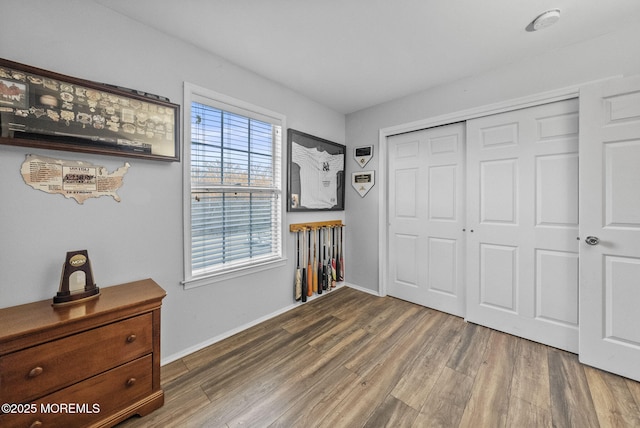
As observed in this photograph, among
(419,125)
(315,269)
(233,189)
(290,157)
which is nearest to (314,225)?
(315,269)

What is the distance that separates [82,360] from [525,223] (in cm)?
329

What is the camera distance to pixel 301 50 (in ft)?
6.77

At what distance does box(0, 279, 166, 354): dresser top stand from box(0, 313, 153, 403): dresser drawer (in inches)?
2.9

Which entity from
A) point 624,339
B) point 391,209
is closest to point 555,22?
point 391,209

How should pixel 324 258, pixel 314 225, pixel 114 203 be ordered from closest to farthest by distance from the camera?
pixel 114 203 → pixel 314 225 → pixel 324 258

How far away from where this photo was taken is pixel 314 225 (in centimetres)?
306

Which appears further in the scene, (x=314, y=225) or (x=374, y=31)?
(x=314, y=225)

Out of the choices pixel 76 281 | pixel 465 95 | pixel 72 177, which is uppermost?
pixel 465 95

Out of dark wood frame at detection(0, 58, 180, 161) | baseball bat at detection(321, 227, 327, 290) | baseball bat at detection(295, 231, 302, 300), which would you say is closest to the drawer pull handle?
dark wood frame at detection(0, 58, 180, 161)

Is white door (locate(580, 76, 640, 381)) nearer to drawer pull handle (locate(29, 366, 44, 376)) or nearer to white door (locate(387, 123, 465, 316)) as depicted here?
white door (locate(387, 123, 465, 316))

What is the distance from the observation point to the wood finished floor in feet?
4.62

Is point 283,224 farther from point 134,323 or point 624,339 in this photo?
point 624,339

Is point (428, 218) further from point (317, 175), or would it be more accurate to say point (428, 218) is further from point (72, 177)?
point (72, 177)

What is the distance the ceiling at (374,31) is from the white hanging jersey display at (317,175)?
82cm
